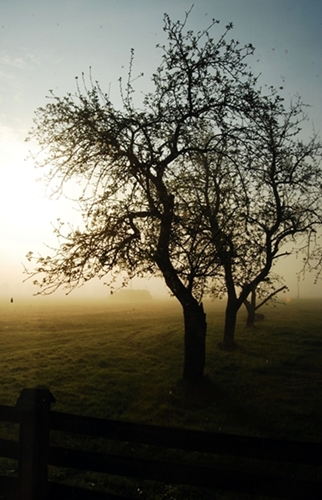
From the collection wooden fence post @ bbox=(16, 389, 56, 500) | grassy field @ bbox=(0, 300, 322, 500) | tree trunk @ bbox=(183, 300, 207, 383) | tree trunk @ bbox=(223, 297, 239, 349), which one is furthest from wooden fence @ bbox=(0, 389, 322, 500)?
tree trunk @ bbox=(223, 297, 239, 349)

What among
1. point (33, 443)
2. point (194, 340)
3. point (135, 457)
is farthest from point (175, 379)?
point (33, 443)

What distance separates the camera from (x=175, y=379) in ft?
65.1

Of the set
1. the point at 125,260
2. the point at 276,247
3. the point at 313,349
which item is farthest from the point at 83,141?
the point at 313,349

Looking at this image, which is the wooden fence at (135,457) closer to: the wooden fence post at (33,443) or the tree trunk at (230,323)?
the wooden fence post at (33,443)

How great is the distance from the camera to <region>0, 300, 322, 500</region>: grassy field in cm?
1487

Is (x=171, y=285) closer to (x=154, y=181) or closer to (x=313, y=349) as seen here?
(x=154, y=181)

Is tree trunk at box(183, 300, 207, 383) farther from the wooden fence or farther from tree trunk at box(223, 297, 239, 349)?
the wooden fence

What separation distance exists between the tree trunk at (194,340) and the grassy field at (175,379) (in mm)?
766

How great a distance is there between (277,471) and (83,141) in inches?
585

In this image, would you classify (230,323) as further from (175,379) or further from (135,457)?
(135,457)

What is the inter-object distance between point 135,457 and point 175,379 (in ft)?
46.2

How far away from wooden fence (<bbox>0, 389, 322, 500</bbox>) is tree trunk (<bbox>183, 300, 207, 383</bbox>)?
1185 centimetres

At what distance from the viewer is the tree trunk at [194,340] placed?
18188 mm

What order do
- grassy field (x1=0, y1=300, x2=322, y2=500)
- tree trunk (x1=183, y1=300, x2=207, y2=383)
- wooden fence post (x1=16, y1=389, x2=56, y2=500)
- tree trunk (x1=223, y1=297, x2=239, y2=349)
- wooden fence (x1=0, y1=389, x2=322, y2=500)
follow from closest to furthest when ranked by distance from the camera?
wooden fence (x1=0, y1=389, x2=322, y2=500) → wooden fence post (x1=16, y1=389, x2=56, y2=500) → grassy field (x1=0, y1=300, x2=322, y2=500) → tree trunk (x1=183, y1=300, x2=207, y2=383) → tree trunk (x1=223, y1=297, x2=239, y2=349)
